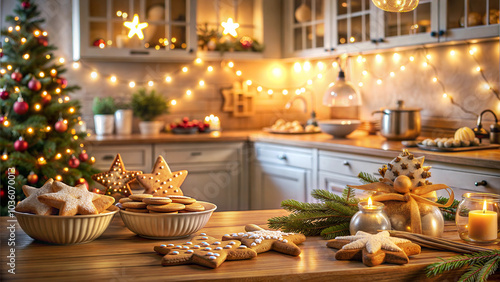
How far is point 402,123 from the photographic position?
3566mm

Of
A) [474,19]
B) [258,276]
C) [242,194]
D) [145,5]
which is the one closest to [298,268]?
[258,276]

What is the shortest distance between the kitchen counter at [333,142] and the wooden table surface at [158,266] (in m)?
1.60

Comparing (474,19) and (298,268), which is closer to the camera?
(298,268)

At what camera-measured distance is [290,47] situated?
15.9 ft

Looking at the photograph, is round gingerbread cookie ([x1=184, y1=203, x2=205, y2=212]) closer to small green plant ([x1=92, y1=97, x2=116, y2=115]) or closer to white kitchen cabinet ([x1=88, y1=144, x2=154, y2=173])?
white kitchen cabinet ([x1=88, y1=144, x2=154, y2=173])

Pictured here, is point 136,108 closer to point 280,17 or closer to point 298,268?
point 280,17

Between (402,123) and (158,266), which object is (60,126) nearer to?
(402,123)

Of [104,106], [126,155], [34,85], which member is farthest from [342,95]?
[34,85]

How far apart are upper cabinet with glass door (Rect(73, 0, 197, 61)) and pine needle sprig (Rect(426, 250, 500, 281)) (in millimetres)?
3555

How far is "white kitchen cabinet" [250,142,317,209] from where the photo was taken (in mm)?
3883

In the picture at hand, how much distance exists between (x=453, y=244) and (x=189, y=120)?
3852mm

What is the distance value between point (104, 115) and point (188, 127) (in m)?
0.64

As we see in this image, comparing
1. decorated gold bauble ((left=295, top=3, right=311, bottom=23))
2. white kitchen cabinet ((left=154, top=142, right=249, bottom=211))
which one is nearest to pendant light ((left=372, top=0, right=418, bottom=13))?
white kitchen cabinet ((left=154, top=142, right=249, bottom=211))

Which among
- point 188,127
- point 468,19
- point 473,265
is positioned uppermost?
point 468,19
